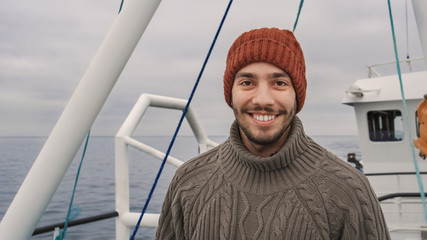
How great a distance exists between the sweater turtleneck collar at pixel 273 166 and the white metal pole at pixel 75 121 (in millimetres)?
532

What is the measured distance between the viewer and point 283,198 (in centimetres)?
137

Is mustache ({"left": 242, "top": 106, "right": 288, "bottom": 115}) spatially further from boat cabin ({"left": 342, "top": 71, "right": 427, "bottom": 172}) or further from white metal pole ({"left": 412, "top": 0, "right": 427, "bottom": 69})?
boat cabin ({"left": 342, "top": 71, "right": 427, "bottom": 172})

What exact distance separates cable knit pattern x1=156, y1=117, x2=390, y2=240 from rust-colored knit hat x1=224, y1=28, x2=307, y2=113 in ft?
0.56

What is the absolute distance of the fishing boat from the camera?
1.38 meters

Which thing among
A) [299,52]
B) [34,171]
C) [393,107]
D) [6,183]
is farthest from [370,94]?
[6,183]

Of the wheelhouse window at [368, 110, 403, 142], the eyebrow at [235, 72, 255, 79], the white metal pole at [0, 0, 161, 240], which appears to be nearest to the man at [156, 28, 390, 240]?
the eyebrow at [235, 72, 255, 79]

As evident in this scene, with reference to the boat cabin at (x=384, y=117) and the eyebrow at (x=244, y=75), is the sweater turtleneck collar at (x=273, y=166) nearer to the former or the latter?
the eyebrow at (x=244, y=75)

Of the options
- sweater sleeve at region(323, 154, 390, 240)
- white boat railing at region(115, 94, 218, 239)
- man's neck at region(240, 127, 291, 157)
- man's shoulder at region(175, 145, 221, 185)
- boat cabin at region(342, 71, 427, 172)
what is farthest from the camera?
boat cabin at region(342, 71, 427, 172)

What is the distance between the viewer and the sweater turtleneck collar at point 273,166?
4.54 feet

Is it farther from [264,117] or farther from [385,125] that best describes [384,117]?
[264,117]

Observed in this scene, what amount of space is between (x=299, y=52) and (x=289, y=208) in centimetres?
61

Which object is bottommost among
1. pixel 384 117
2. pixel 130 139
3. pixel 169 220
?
pixel 169 220

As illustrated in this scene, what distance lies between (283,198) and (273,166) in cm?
12

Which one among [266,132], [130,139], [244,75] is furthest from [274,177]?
[130,139]
